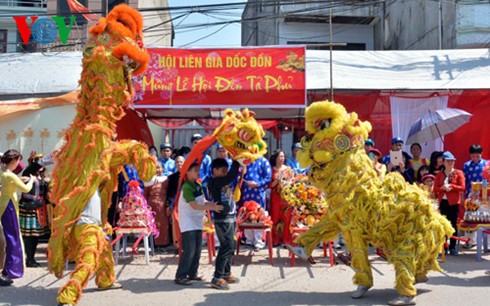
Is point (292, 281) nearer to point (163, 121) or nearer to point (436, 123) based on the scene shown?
point (436, 123)

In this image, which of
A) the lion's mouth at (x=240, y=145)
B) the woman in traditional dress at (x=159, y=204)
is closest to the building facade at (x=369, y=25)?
the woman in traditional dress at (x=159, y=204)

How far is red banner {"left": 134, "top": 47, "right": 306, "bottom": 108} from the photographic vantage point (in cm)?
867

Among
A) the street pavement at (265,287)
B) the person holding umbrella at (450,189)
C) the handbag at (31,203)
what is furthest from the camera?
the person holding umbrella at (450,189)

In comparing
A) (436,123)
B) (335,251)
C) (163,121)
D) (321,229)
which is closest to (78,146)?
(321,229)

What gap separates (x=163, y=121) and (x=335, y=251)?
19.9 feet

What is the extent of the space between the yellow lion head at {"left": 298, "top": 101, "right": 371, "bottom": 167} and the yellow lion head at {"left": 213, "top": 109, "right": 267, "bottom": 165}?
48 centimetres

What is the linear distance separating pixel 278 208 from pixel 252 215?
910 mm

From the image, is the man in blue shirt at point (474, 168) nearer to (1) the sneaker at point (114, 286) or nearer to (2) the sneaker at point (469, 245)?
(2) the sneaker at point (469, 245)

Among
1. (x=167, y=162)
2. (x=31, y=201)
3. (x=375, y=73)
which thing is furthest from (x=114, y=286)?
(x=375, y=73)

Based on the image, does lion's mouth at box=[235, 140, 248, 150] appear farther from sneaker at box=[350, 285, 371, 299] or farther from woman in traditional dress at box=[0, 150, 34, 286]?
woman in traditional dress at box=[0, 150, 34, 286]

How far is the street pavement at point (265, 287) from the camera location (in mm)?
4605

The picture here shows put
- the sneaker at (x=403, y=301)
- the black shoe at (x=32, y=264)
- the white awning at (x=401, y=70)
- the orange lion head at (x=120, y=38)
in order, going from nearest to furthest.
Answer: the sneaker at (x=403, y=301)
the orange lion head at (x=120, y=38)
the black shoe at (x=32, y=264)
the white awning at (x=401, y=70)

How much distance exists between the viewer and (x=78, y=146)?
4.62m

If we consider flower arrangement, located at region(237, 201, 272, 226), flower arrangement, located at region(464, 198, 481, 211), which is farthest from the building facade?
flower arrangement, located at region(237, 201, 272, 226)
